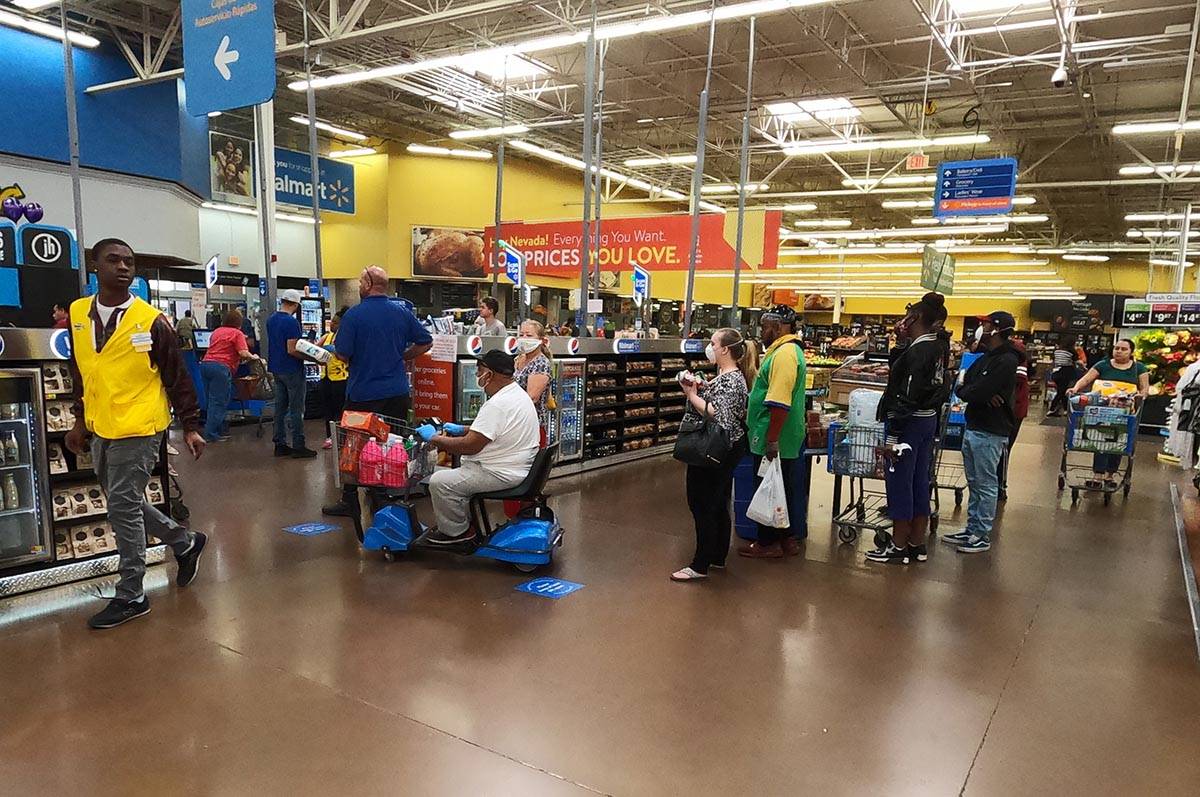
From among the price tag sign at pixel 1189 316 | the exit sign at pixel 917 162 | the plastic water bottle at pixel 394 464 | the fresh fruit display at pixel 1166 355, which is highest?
the exit sign at pixel 917 162

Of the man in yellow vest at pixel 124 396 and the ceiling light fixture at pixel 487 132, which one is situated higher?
the ceiling light fixture at pixel 487 132

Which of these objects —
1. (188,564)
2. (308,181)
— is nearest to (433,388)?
(188,564)

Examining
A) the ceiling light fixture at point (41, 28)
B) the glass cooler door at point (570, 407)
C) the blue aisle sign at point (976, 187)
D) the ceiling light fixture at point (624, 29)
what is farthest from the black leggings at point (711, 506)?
the ceiling light fixture at point (41, 28)

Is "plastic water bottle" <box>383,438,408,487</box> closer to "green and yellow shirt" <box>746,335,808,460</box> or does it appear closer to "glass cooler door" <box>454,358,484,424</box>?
A: "glass cooler door" <box>454,358,484,424</box>

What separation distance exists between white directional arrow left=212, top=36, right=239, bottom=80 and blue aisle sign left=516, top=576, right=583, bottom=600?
3.76 m

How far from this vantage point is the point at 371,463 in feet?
14.5

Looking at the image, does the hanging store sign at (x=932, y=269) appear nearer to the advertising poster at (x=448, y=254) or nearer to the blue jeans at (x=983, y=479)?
the advertising poster at (x=448, y=254)

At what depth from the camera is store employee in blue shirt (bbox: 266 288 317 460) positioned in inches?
301

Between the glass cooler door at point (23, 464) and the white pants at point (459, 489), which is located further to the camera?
the white pants at point (459, 489)

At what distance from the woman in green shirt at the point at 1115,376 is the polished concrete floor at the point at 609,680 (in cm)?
278

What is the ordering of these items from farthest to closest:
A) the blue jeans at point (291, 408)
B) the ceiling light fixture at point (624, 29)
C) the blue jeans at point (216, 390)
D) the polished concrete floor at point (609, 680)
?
the blue jeans at point (216, 390), the ceiling light fixture at point (624, 29), the blue jeans at point (291, 408), the polished concrete floor at point (609, 680)

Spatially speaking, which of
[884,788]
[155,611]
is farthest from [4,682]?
[884,788]

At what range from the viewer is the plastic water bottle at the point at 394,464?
14.5 feet

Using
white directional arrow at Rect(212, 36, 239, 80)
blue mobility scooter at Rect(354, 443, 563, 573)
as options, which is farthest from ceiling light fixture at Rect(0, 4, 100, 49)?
blue mobility scooter at Rect(354, 443, 563, 573)
